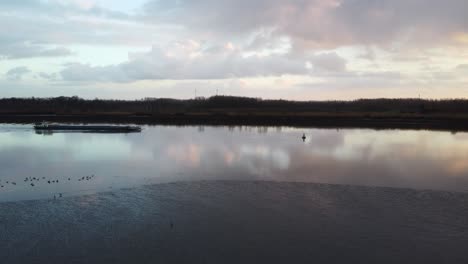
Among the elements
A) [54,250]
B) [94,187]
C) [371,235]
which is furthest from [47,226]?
[371,235]

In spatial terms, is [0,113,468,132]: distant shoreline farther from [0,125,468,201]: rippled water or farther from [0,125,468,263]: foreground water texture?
[0,125,468,263]: foreground water texture

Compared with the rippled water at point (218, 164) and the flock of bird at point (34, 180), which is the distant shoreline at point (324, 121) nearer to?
the rippled water at point (218, 164)

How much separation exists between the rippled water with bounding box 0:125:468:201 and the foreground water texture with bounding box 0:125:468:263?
0.08 m

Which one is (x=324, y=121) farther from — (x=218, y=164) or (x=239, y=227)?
(x=239, y=227)

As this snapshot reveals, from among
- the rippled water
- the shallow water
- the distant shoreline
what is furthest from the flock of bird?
the distant shoreline

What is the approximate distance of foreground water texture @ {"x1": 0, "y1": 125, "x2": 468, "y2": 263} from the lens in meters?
Answer: 7.97

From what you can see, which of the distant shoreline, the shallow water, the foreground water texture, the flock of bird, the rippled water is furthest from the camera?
the distant shoreline

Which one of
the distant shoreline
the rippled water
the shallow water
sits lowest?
the shallow water

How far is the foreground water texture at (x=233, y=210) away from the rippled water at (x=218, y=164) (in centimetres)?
8

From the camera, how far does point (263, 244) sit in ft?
27.3

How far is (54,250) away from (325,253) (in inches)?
208

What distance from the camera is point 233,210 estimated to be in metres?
10.8

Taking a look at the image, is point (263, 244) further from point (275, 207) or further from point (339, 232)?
point (275, 207)

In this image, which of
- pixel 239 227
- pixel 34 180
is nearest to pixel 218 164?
pixel 34 180
